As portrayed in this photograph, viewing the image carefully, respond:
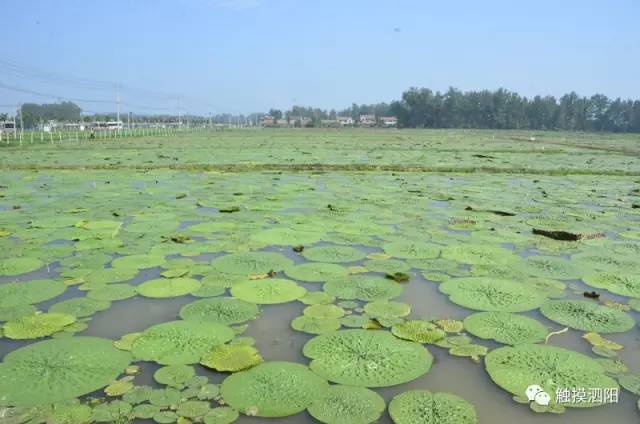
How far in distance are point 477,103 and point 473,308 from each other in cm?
9111

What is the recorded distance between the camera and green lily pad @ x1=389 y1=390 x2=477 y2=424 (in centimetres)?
191

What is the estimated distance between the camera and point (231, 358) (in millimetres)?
2369

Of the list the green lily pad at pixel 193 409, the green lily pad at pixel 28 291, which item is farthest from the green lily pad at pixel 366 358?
the green lily pad at pixel 28 291

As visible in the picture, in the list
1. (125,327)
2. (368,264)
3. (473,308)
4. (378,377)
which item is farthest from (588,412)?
(125,327)

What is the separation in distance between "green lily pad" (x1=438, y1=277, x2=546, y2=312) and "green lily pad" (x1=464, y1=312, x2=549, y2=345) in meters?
0.15

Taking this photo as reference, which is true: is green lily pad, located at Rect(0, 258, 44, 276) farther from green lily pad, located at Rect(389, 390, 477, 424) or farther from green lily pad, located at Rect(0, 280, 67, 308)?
green lily pad, located at Rect(389, 390, 477, 424)

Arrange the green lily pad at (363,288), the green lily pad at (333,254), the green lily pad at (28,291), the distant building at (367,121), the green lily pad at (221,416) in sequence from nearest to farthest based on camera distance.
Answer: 1. the green lily pad at (221,416)
2. the green lily pad at (28,291)
3. the green lily pad at (363,288)
4. the green lily pad at (333,254)
5. the distant building at (367,121)

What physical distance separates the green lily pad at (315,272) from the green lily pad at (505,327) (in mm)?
1095

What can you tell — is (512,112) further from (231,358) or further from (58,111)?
(58,111)

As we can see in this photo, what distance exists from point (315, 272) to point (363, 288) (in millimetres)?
486

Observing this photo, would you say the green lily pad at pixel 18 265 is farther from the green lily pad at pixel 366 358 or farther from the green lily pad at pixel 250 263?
the green lily pad at pixel 366 358

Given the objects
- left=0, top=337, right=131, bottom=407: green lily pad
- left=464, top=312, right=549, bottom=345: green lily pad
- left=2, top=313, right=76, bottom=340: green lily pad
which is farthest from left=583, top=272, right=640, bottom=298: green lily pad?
left=2, top=313, right=76, bottom=340: green lily pad

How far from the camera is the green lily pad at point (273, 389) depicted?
199 cm

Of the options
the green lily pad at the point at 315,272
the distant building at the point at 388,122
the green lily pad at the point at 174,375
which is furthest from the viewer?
the distant building at the point at 388,122
